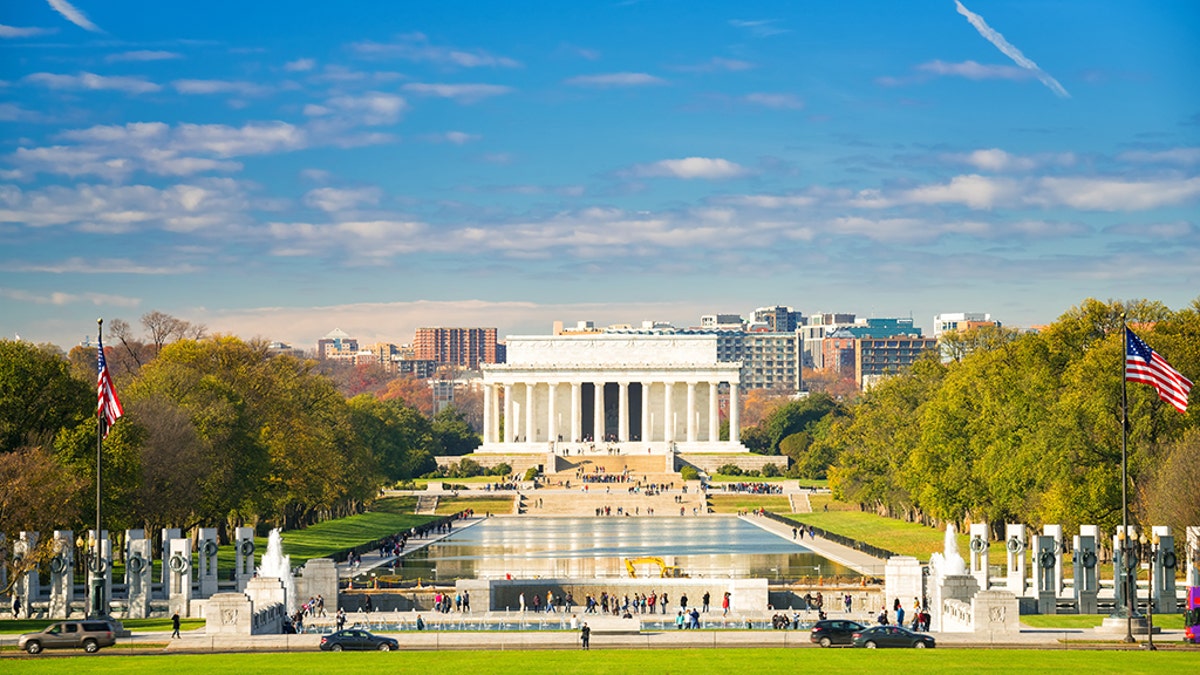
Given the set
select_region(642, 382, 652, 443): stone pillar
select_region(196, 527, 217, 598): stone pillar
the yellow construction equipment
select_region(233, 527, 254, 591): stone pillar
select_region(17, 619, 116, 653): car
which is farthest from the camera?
select_region(642, 382, 652, 443): stone pillar

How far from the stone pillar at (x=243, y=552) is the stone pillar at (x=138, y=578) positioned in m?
4.71

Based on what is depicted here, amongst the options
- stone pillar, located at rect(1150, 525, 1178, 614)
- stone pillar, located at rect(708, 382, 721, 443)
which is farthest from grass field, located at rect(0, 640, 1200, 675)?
stone pillar, located at rect(708, 382, 721, 443)

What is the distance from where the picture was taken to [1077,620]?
178ft

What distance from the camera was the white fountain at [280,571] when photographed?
58.2m

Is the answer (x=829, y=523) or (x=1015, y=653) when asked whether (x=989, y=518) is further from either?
(x=1015, y=653)

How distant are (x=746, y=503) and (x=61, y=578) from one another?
238 ft

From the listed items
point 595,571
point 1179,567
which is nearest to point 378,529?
point 595,571

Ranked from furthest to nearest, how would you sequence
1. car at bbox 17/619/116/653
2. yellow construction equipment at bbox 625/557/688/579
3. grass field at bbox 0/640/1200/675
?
yellow construction equipment at bbox 625/557/688/579, car at bbox 17/619/116/653, grass field at bbox 0/640/1200/675

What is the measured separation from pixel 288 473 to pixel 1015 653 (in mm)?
50021

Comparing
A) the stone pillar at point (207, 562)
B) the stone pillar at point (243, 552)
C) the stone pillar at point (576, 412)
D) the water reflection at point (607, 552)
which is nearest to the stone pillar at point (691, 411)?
the stone pillar at point (576, 412)

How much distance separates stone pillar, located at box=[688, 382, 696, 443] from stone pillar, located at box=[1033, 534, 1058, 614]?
378ft

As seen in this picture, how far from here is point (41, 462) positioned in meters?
58.2

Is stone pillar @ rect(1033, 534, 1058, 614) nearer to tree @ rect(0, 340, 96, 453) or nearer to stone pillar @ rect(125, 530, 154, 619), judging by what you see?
stone pillar @ rect(125, 530, 154, 619)

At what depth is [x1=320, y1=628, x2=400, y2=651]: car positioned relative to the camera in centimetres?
4422
